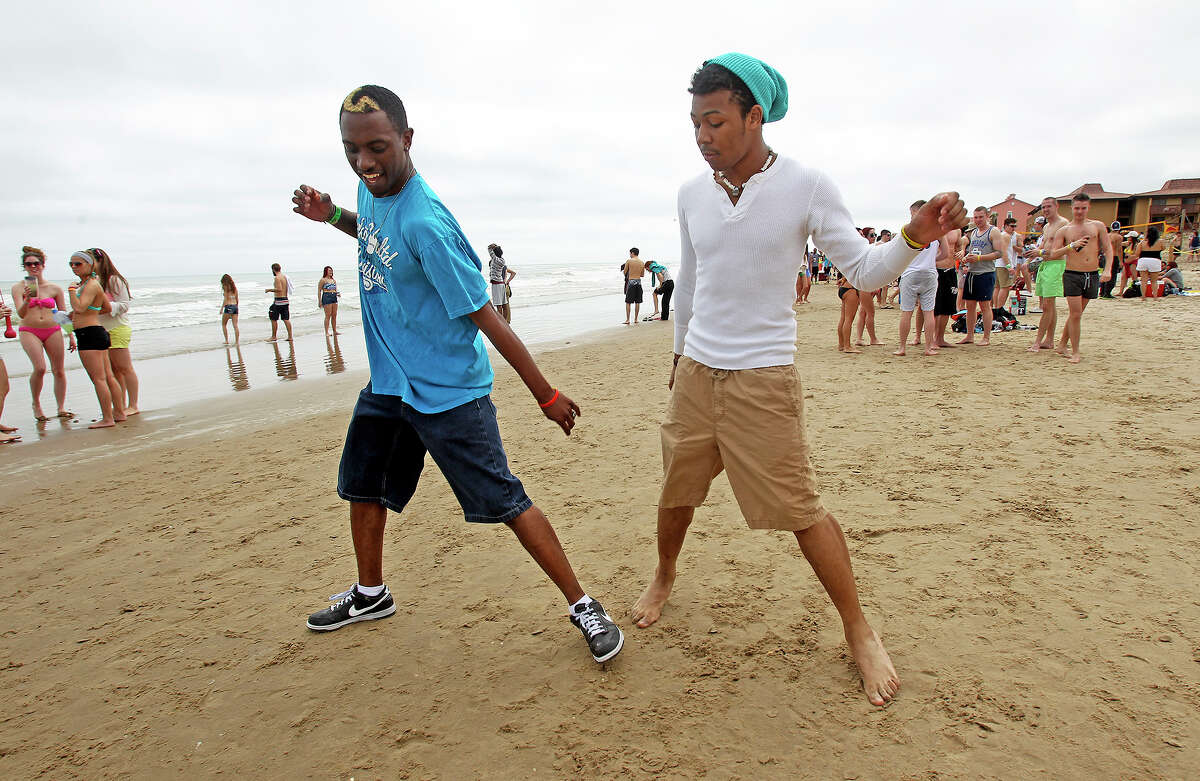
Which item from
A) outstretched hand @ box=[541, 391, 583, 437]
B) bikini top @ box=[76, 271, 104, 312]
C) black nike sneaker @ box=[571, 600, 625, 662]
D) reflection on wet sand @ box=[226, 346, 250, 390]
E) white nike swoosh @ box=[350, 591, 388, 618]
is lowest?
reflection on wet sand @ box=[226, 346, 250, 390]

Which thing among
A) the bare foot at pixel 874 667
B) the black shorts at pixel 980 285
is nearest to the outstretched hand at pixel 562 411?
the bare foot at pixel 874 667

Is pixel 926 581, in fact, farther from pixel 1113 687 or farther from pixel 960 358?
pixel 960 358

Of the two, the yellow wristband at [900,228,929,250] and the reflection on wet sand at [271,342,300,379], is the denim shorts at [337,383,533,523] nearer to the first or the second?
the yellow wristband at [900,228,929,250]

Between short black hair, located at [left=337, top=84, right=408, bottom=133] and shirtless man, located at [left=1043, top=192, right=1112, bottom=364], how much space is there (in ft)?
25.0

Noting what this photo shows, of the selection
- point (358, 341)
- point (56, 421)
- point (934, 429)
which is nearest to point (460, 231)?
point (934, 429)

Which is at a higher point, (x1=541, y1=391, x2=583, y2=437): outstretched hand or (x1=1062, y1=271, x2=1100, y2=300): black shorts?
(x1=1062, y1=271, x2=1100, y2=300): black shorts

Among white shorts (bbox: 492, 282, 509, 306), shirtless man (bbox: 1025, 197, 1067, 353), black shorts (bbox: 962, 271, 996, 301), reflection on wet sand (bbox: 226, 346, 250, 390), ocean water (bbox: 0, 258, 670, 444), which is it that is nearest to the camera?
shirtless man (bbox: 1025, 197, 1067, 353)

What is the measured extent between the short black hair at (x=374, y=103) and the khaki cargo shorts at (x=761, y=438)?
1.37 metres

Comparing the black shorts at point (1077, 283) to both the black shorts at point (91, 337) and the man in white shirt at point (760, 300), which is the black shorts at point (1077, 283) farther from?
the black shorts at point (91, 337)

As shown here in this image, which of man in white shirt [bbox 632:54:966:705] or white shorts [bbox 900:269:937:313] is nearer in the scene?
man in white shirt [bbox 632:54:966:705]

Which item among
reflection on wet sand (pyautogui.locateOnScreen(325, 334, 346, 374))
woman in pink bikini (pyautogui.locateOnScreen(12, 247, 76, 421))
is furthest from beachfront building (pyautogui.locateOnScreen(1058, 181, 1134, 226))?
woman in pink bikini (pyautogui.locateOnScreen(12, 247, 76, 421))

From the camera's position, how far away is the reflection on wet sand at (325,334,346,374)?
11.1 metres

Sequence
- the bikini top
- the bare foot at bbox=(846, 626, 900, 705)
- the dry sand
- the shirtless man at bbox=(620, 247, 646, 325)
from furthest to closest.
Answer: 1. the shirtless man at bbox=(620, 247, 646, 325)
2. the bikini top
3. the bare foot at bbox=(846, 626, 900, 705)
4. the dry sand

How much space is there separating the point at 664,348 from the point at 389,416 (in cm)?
869
